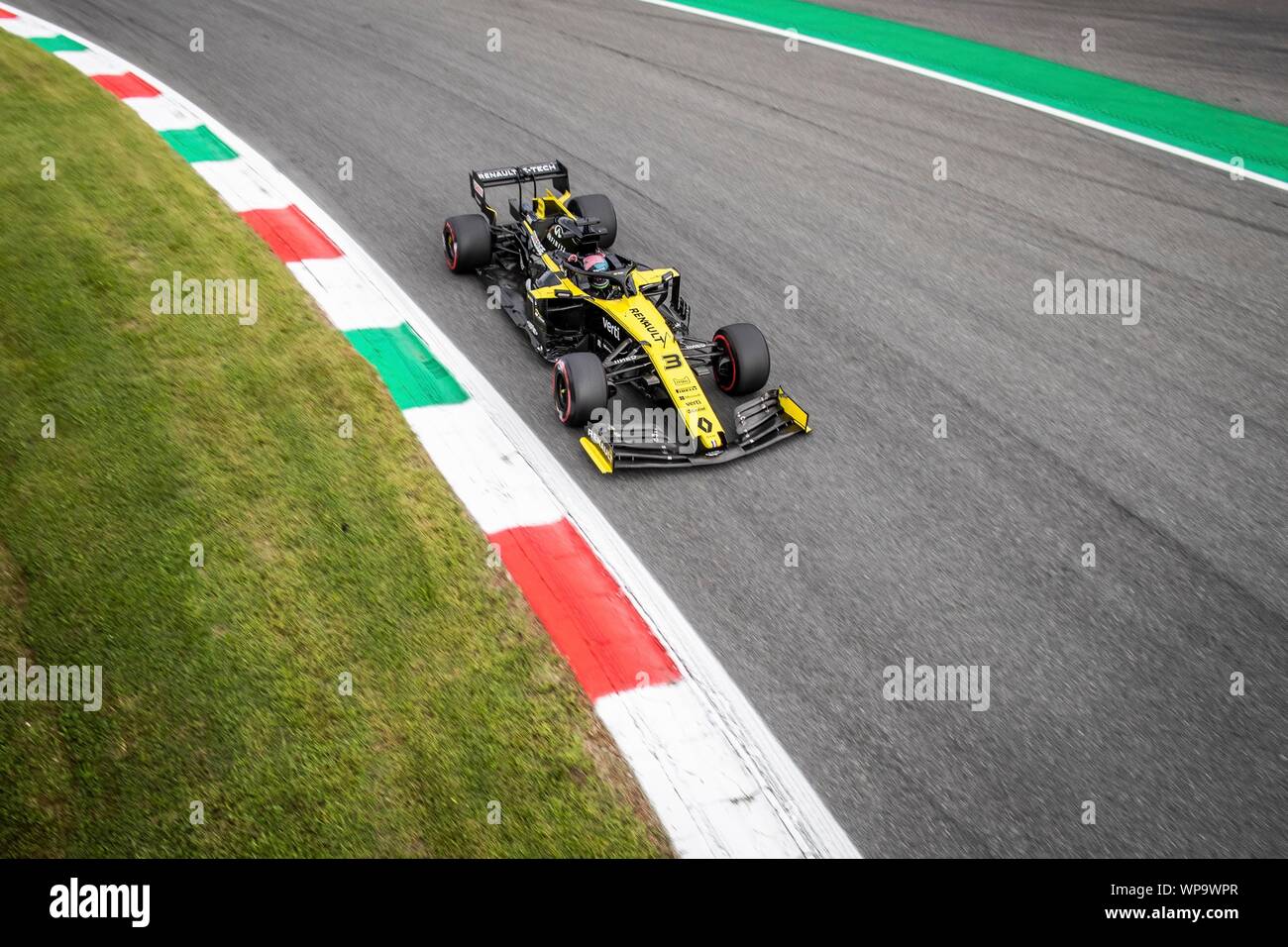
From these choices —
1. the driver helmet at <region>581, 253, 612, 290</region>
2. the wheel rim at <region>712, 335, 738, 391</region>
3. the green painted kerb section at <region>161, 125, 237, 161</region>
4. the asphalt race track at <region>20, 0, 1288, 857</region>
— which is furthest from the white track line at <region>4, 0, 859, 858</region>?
the green painted kerb section at <region>161, 125, 237, 161</region>

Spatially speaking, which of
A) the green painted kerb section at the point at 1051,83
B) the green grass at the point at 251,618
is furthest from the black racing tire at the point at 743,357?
the green painted kerb section at the point at 1051,83

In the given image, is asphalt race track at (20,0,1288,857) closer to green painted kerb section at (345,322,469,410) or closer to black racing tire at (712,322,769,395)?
green painted kerb section at (345,322,469,410)

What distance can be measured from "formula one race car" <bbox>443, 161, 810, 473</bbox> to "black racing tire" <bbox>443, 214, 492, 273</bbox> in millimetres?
22

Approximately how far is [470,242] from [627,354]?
99.8 inches

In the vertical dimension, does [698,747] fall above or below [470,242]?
below

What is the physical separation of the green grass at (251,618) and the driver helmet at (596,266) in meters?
2.00

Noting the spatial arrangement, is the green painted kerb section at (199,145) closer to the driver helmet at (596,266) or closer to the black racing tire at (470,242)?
the black racing tire at (470,242)

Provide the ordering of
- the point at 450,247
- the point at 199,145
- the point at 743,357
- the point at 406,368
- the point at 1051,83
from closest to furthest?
the point at 743,357 → the point at 406,368 → the point at 450,247 → the point at 199,145 → the point at 1051,83

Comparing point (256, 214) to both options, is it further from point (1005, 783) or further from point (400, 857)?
point (1005, 783)

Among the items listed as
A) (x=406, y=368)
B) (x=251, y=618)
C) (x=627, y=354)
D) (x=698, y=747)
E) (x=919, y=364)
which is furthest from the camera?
(x=919, y=364)

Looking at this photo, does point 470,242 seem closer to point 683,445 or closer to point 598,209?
point 598,209

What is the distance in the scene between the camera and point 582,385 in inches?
292

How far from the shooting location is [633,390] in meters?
8.20

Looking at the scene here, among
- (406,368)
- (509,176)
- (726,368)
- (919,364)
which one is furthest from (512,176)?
(919,364)
